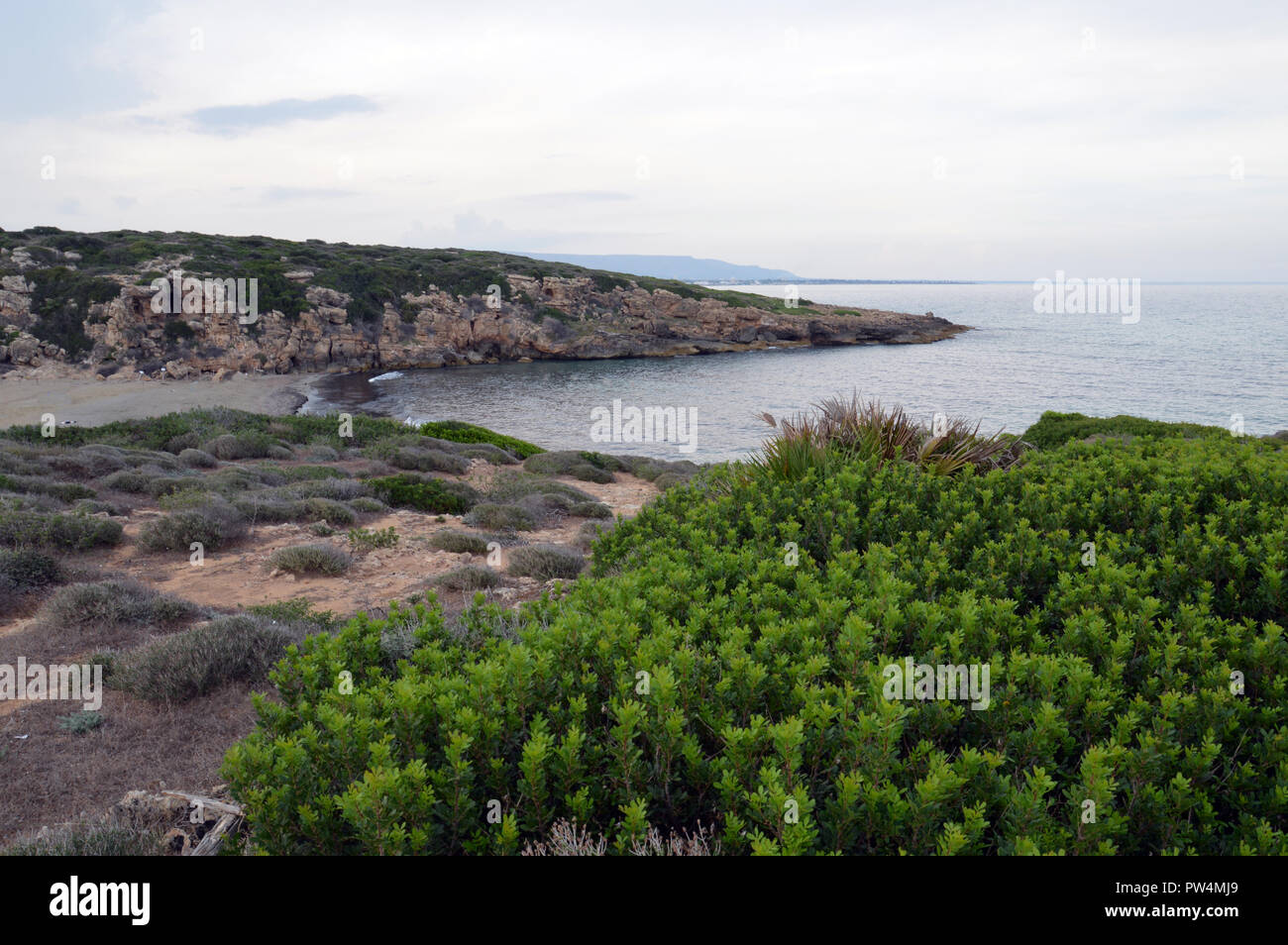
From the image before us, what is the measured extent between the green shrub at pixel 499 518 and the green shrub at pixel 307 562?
3.73 meters

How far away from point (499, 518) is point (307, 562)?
13.7 ft

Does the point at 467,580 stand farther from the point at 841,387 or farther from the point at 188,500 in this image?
the point at 841,387

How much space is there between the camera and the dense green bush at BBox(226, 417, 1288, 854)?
7.50 ft

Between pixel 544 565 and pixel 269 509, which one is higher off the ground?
pixel 269 509

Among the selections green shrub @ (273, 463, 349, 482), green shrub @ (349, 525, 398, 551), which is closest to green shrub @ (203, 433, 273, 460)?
green shrub @ (273, 463, 349, 482)

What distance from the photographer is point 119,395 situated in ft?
125

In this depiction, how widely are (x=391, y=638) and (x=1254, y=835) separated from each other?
375 cm

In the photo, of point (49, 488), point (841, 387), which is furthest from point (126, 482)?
point (841, 387)

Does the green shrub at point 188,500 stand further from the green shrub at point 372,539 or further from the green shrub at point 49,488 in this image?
the green shrub at point 372,539

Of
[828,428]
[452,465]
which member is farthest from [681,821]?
[452,465]

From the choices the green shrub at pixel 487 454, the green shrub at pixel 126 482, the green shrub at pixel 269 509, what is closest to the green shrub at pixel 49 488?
the green shrub at pixel 126 482

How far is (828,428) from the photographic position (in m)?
8.17

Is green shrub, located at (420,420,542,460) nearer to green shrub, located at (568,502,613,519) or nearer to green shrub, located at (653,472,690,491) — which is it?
green shrub, located at (653,472,690,491)

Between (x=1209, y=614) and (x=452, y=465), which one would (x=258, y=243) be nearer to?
(x=452, y=465)
